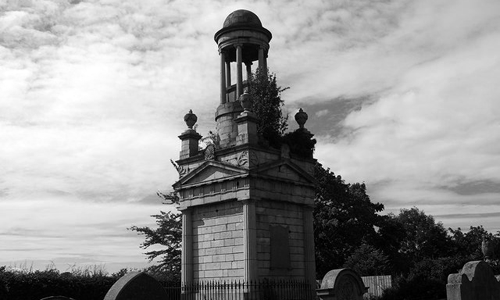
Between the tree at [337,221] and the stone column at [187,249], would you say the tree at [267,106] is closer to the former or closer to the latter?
the stone column at [187,249]

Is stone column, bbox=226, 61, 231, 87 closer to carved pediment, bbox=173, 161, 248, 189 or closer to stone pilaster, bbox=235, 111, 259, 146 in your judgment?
stone pilaster, bbox=235, 111, 259, 146

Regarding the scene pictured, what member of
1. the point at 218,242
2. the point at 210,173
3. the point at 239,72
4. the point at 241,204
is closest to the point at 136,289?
the point at 241,204

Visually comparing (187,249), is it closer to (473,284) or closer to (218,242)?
(218,242)

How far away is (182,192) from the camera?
2197 centimetres

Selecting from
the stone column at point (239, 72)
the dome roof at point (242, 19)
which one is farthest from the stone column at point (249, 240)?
the dome roof at point (242, 19)

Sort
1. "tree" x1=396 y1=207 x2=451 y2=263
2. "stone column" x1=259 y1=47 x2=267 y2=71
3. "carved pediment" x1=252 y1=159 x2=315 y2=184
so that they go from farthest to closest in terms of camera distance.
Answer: "tree" x1=396 y1=207 x2=451 y2=263 → "stone column" x1=259 y1=47 x2=267 y2=71 → "carved pediment" x1=252 y1=159 x2=315 y2=184

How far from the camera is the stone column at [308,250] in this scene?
2084 cm

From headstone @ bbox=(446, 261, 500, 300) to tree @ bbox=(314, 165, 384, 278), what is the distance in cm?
2214

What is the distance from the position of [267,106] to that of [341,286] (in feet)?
30.8

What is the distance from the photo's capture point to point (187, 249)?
21062 mm

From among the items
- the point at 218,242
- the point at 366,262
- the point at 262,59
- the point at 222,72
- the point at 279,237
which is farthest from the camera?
the point at 366,262

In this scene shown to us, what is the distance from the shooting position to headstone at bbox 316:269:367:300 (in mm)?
15289

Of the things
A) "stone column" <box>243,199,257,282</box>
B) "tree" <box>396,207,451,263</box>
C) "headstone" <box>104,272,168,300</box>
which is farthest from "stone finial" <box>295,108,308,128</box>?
"tree" <box>396,207,451,263</box>

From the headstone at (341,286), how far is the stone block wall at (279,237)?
3.87 m
